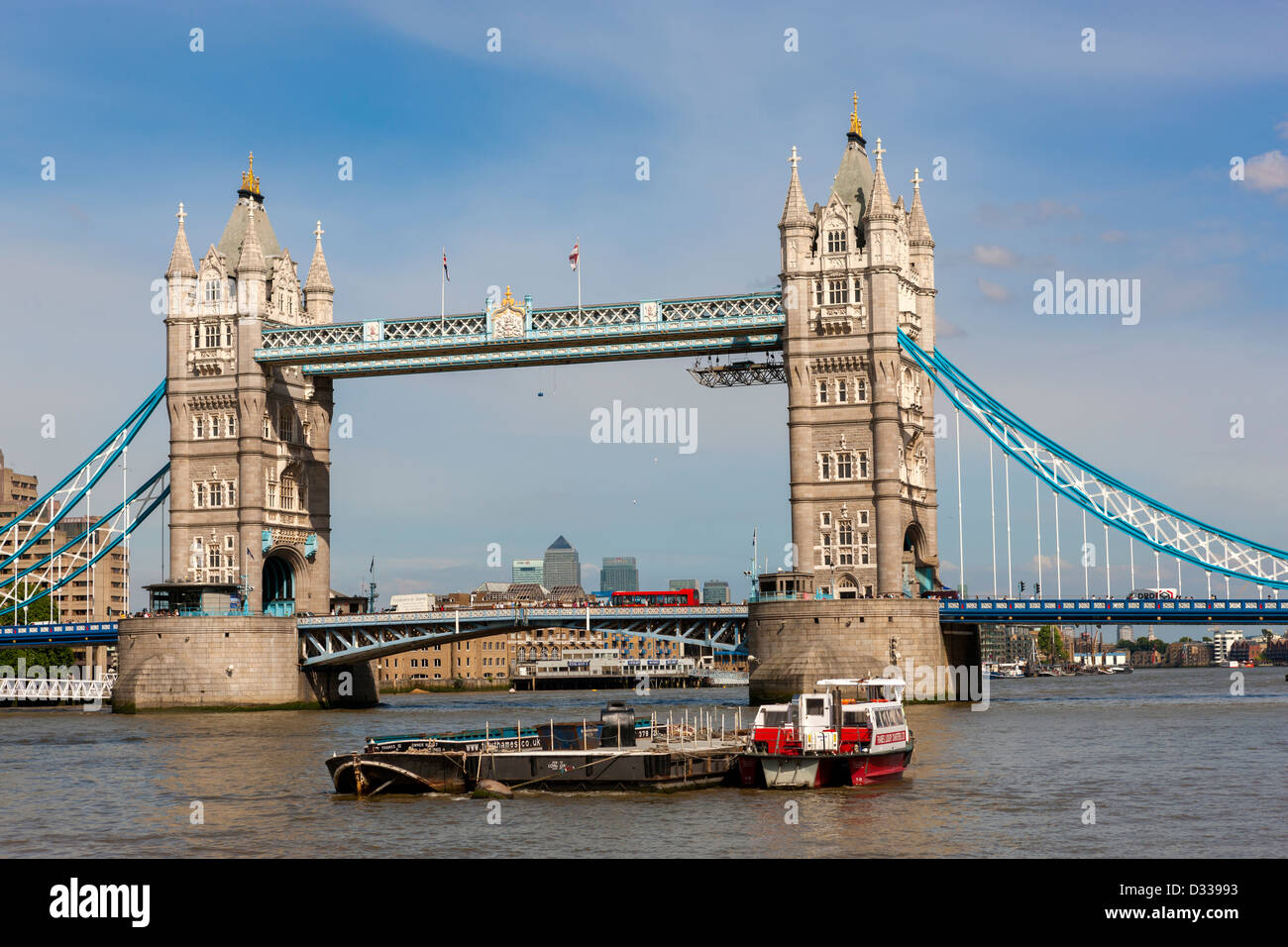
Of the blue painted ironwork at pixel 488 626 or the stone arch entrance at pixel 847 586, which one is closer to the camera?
the stone arch entrance at pixel 847 586

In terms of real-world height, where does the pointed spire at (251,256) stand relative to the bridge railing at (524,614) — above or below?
above

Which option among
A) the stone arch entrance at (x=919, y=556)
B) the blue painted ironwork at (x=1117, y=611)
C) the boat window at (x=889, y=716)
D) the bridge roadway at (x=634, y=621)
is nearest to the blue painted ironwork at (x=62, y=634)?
the bridge roadway at (x=634, y=621)

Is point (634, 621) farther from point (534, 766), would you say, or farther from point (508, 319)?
point (534, 766)

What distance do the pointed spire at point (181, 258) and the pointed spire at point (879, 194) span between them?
4666 cm

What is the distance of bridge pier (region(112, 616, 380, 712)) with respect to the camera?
104 m

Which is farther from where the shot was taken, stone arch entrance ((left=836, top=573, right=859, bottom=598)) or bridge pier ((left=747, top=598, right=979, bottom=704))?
stone arch entrance ((left=836, top=573, right=859, bottom=598))

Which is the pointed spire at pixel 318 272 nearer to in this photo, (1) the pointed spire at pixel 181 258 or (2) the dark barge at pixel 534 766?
(1) the pointed spire at pixel 181 258

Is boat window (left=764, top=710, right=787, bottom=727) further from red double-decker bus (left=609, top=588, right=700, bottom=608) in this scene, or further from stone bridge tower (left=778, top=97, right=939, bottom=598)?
red double-decker bus (left=609, top=588, right=700, bottom=608)

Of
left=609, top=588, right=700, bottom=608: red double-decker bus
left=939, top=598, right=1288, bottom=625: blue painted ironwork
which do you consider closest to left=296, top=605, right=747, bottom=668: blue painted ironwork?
left=609, top=588, right=700, bottom=608: red double-decker bus

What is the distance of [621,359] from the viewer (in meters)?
104

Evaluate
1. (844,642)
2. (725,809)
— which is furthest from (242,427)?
(725,809)

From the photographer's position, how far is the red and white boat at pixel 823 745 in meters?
49.3

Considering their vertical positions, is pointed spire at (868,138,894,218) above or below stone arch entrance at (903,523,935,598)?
above

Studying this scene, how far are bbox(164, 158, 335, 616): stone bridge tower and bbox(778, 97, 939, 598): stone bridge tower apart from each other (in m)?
35.9
